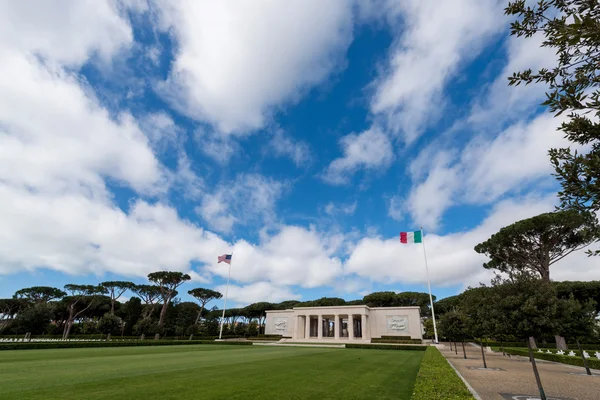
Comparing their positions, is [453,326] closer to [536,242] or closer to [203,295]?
[536,242]

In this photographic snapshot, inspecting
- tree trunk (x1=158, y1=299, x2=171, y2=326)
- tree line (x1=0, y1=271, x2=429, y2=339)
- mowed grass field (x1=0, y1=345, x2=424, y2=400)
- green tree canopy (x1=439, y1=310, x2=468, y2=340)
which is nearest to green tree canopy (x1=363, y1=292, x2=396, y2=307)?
tree line (x1=0, y1=271, x2=429, y2=339)

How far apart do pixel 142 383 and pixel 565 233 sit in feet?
143

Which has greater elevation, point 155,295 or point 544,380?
point 155,295

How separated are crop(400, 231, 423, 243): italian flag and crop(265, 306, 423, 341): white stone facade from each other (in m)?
17.1

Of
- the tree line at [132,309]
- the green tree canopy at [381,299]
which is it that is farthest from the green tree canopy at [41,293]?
the green tree canopy at [381,299]

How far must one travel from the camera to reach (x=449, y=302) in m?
65.7

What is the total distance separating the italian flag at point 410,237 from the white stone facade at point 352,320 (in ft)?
56.0

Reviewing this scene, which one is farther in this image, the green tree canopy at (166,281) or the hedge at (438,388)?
the green tree canopy at (166,281)

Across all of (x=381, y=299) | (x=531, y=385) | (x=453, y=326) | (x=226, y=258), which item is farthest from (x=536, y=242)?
(x=226, y=258)

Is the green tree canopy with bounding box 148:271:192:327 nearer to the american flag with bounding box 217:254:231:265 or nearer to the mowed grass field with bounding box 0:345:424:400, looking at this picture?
the american flag with bounding box 217:254:231:265

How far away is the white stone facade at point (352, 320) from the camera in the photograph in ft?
160

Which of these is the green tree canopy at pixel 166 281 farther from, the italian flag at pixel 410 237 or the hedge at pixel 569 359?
the hedge at pixel 569 359

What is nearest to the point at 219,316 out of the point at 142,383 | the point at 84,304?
the point at 84,304

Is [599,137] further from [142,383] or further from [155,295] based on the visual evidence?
[155,295]
